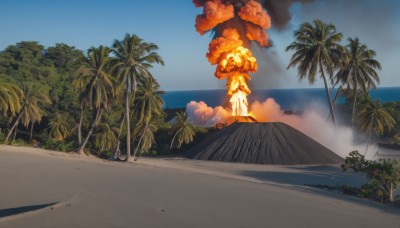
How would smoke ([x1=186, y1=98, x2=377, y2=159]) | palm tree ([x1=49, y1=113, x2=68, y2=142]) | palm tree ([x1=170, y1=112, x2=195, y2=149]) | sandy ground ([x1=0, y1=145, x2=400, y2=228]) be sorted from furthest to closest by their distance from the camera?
smoke ([x1=186, y1=98, x2=377, y2=159]), palm tree ([x1=170, y1=112, x2=195, y2=149]), palm tree ([x1=49, y1=113, x2=68, y2=142]), sandy ground ([x1=0, y1=145, x2=400, y2=228])

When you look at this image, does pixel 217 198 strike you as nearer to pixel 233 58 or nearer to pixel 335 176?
pixel 335 176

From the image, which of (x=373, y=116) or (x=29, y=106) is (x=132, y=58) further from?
(x=373, y=116)

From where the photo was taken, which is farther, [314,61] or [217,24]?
[217,24]

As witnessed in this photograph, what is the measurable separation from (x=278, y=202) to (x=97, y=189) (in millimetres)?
8261

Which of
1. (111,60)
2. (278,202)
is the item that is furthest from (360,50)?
(278,202)

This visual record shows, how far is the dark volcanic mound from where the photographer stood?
4444 centimetres

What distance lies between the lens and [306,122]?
206 ft

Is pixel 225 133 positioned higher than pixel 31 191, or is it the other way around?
pixel 225 133

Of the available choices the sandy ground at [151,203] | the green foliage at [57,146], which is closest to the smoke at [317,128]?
the green foliage at [57,146]

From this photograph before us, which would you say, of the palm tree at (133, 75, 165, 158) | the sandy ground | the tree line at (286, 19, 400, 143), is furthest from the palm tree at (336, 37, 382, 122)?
the sandy ground

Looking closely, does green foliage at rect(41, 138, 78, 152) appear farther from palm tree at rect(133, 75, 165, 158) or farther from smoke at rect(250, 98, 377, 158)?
smoke at rect(250, 98, 377, 158)

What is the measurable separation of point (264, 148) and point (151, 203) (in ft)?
101

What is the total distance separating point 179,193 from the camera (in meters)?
19.2

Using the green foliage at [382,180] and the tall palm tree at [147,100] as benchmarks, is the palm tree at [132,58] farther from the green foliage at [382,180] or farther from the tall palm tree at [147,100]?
the green foliage at [382,180]
